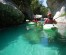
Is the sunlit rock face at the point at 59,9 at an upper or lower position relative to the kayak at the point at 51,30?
upper

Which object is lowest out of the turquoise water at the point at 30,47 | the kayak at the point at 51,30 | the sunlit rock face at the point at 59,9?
the turquoise water at the point at 30,47

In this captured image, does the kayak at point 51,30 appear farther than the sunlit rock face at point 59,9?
No

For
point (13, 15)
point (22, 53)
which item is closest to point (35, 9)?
point (13, 15)

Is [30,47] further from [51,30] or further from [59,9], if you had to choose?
[59,9]

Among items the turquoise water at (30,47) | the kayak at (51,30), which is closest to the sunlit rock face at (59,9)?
the kayak at (51,30)

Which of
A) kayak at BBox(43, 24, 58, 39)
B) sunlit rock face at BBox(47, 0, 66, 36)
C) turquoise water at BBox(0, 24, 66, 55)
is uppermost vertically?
sunlit rock face at BBox(47, 0, 66, 36)

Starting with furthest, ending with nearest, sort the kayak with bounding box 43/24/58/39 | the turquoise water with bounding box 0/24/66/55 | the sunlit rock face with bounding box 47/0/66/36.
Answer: the sunlit rock face with bounding box 47/0/66/36, the kayak with bounding box 43/24/58/39, the turquoise water with bounding box 0/24/66/55

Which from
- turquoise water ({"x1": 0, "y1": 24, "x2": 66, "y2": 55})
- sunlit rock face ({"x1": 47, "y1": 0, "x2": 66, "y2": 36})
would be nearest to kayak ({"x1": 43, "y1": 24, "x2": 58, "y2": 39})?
turquoise water ({"x1": 0, "y1": 24, "x2": 66, "y2": 55})

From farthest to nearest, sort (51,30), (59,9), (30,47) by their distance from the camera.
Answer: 1. (59,9)
2. (51,30)
3. (30,47)

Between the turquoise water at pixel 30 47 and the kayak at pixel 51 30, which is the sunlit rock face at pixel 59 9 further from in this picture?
the turquoise water at pixel 30 47

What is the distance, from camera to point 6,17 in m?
19.3

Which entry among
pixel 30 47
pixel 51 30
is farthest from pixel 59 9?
pixel 30 47

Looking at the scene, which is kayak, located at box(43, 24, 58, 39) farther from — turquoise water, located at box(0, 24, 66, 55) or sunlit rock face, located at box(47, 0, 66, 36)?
sunlit rock face, located at box(47, 0, 66, 36)

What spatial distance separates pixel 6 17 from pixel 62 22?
10483mm
